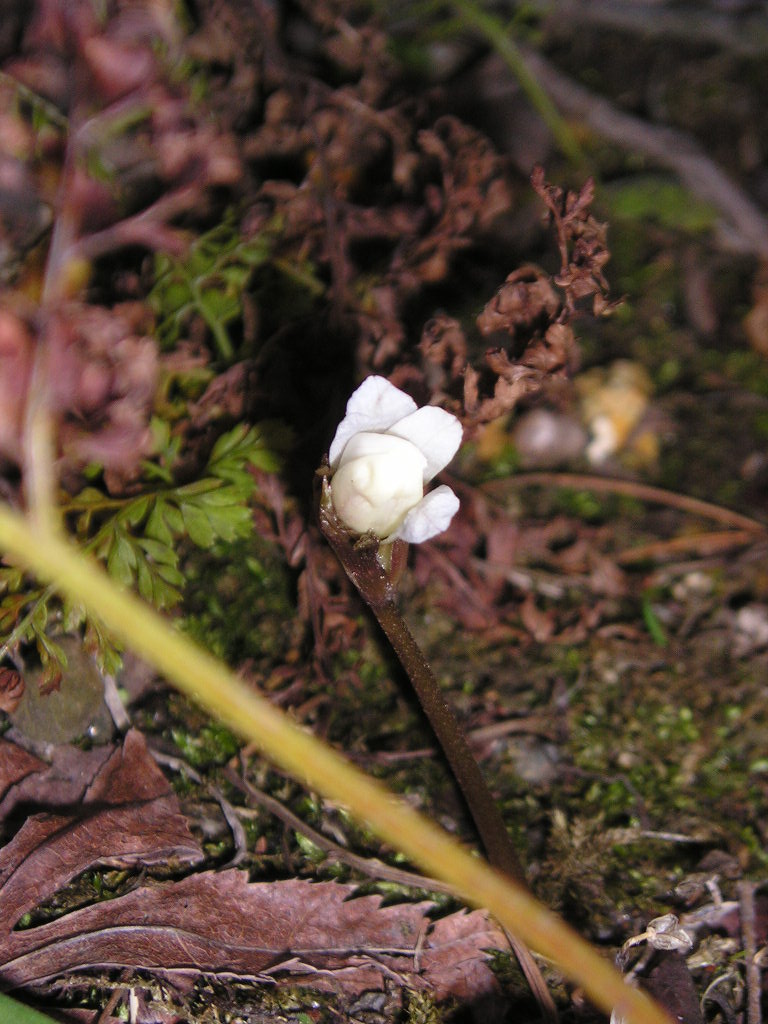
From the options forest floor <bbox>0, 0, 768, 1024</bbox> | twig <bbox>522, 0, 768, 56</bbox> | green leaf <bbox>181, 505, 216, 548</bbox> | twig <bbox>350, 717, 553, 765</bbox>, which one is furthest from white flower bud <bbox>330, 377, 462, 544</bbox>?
twig <bbox>522, 0, 768, 56</bbox>

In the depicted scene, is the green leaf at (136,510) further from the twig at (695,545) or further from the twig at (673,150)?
the twig at (673,150)

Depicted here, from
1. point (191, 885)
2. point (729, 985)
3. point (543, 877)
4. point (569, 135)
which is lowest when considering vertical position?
point (729, 985)

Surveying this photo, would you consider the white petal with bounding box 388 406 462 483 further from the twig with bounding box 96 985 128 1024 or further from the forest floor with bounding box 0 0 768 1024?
the twig with bounding box 96 985 128 1024

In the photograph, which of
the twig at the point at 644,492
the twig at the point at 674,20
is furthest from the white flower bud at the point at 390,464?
the twig at the point at 674,20

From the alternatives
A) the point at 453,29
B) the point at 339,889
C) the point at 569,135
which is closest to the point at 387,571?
the point at 339,889

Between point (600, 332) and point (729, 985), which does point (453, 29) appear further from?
point (729, 985)
